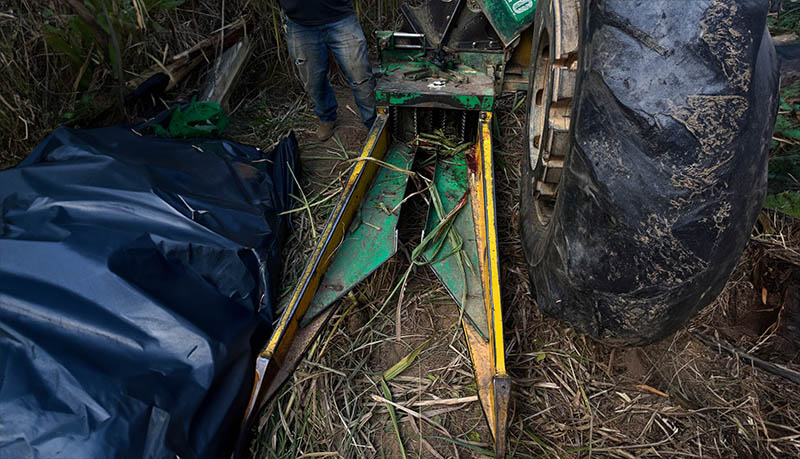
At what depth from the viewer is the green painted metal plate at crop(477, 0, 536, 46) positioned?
2.88 metres

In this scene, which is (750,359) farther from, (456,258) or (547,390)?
(456,258)

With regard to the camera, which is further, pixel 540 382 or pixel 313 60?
pixel 313 60

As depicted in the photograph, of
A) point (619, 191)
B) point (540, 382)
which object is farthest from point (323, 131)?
point (619, 191)

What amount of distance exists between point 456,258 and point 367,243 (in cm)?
43

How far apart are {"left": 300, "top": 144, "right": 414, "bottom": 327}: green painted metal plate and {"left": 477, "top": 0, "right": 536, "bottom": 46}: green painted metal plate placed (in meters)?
1.15

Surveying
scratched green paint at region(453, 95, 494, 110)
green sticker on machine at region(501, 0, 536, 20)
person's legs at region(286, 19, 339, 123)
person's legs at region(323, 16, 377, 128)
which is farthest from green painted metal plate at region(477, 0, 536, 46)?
person's legs at region(286, 19, 339, 123)

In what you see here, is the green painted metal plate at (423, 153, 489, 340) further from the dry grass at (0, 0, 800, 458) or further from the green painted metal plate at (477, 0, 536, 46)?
the green painted metal plate at (477, 0, 536, 46)

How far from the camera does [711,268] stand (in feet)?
4.05

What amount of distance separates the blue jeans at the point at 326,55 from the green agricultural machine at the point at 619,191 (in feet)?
4.81

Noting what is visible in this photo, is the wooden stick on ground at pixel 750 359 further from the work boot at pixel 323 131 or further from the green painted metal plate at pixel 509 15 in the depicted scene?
the work boot at pixel 323 131

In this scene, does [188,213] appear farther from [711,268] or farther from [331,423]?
[711,268]

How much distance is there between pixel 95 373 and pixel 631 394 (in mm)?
1895

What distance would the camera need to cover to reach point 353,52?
3213mm

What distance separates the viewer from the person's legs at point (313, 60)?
10.5 ft
